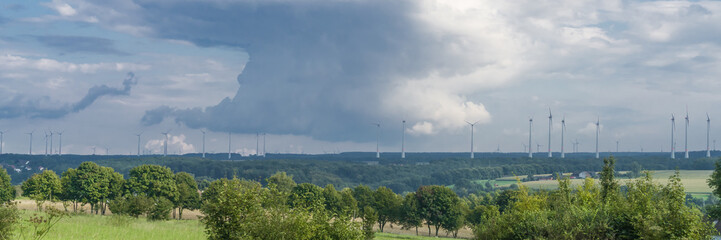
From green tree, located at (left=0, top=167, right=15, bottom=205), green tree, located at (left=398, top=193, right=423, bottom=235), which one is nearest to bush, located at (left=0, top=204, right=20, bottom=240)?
green tree, located at (left=0, top=167, right=15, bottom=205)

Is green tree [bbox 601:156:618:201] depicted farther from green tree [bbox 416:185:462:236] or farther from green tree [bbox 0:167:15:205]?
green tree [bbox 0:167:15:205]

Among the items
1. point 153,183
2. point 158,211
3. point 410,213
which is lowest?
point 410,213

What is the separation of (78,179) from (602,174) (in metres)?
111

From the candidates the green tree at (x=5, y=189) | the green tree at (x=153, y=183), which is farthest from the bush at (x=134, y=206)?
the green tree at (x=5, y=189)

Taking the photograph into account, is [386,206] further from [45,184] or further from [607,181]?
[607,181]

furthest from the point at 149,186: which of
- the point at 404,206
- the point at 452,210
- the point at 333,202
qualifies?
the point at 452,210

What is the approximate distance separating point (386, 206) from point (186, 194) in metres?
44.8

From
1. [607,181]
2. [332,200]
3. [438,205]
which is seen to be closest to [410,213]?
[438,205]

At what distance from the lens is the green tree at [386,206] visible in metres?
140

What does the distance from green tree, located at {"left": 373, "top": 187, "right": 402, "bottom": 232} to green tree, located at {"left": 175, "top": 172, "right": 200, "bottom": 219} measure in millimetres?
40896

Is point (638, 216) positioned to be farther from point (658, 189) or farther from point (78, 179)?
point (78, 179)

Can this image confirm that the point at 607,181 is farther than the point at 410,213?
No

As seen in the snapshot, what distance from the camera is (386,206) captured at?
142 metres

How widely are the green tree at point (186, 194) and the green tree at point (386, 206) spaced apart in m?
40.9
